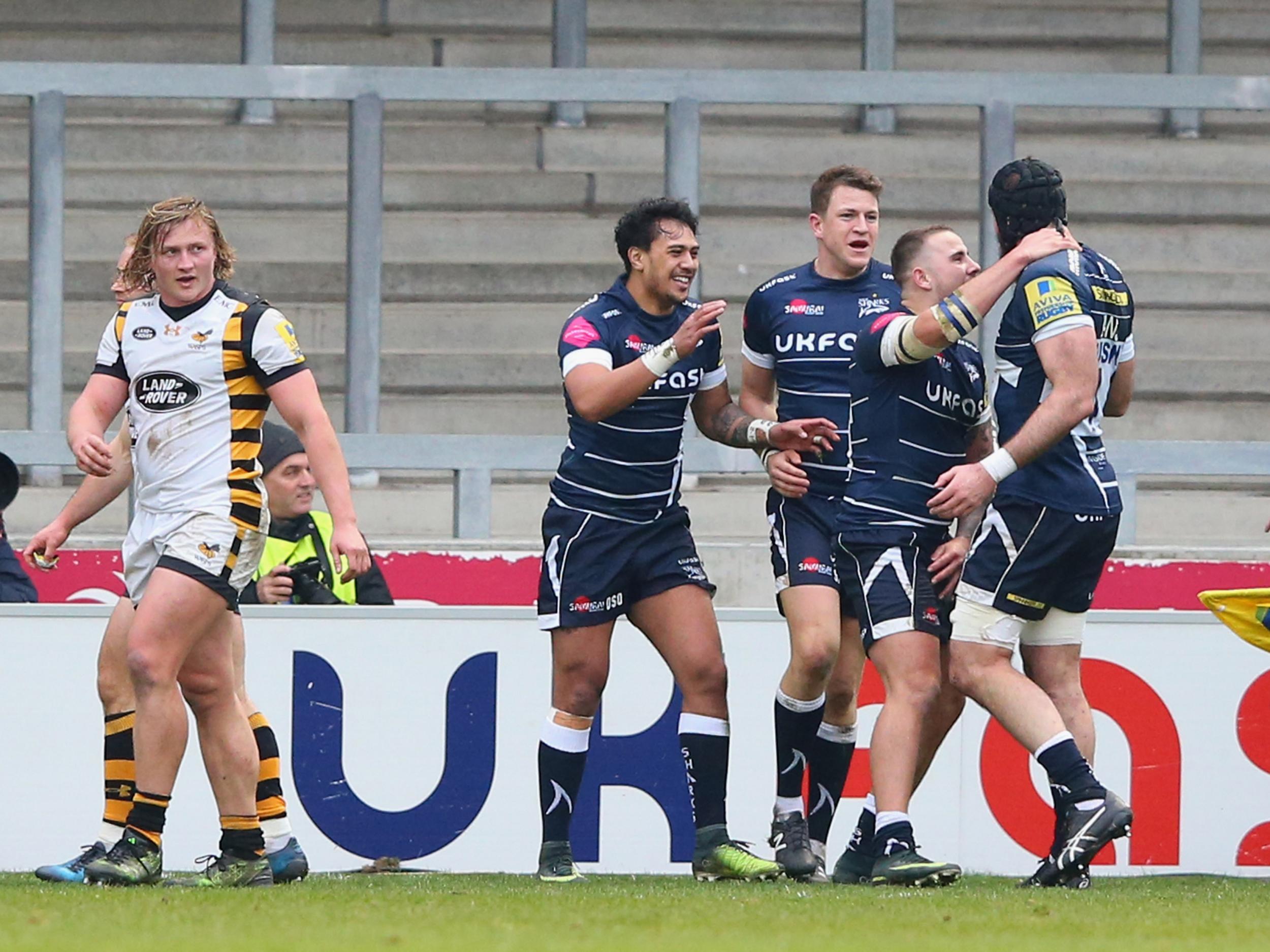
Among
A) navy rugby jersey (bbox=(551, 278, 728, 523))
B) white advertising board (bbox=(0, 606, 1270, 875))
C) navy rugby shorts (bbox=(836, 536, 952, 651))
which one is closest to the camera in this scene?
navy rugby shorts (bbox=(836, 536, 952, 651))

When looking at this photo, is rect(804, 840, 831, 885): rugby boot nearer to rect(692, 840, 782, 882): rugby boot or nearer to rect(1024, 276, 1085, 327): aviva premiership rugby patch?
rect(692, 840, 782, 882): rugby boot

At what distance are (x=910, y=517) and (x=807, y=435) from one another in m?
0.40

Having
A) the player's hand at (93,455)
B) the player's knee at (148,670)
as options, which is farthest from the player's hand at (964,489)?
the player's hand at (93,455)

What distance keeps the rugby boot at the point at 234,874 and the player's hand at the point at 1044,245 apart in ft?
8.81

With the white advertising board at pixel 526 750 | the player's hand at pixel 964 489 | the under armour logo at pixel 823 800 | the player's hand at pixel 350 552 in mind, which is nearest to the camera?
the player's hand at pixel 350 552

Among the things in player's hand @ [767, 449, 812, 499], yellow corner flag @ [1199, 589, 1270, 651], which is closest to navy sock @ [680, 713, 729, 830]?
player's hand @ [767, 449, 812, 499]

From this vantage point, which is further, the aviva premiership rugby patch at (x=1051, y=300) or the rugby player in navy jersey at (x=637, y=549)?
the rugby player in navy jersey at (x=637, y=549)

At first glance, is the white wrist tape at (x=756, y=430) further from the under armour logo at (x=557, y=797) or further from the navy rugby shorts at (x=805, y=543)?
the under armour logo at (x=557, y=797)

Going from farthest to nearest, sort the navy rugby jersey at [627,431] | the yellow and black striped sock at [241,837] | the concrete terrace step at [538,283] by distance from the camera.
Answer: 1. the concrete terrace step at [538,283]
2. the navy rugby jersey at [627,431]
3. the yellow and black striped sock at [241,837]

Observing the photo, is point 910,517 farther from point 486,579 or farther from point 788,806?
point 486,579

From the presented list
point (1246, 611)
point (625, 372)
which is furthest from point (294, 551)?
point (1246, 611)

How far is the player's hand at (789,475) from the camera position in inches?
252

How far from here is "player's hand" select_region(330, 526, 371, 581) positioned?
5.69 metres

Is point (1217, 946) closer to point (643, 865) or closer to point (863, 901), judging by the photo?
point (863, 901)
